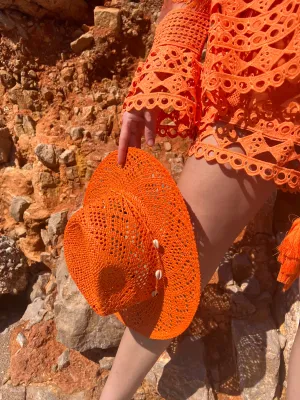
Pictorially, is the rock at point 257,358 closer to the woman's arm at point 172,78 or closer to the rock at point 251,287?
the rock at point 251,287

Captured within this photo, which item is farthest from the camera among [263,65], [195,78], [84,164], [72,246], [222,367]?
[84,164]

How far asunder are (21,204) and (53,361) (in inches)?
25.4

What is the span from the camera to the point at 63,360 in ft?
3.81

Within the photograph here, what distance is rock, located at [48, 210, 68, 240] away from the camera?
1.38 m

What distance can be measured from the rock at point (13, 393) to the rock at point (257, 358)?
67cm

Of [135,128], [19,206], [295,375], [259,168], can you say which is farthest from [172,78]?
[19,206]

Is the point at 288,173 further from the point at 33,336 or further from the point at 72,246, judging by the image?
the point at 33,336

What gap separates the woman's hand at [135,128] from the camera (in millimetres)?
757

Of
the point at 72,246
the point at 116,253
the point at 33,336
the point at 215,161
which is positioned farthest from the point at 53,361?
the point at 215,161

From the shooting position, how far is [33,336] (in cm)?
122

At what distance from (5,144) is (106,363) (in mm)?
1046

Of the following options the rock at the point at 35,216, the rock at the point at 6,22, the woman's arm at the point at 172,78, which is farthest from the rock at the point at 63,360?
the rock at the point at 6,22

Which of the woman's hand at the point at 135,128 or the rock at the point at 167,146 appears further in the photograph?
the rock at the point at 167,146

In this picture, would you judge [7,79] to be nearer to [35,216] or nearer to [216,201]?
[35,216]
